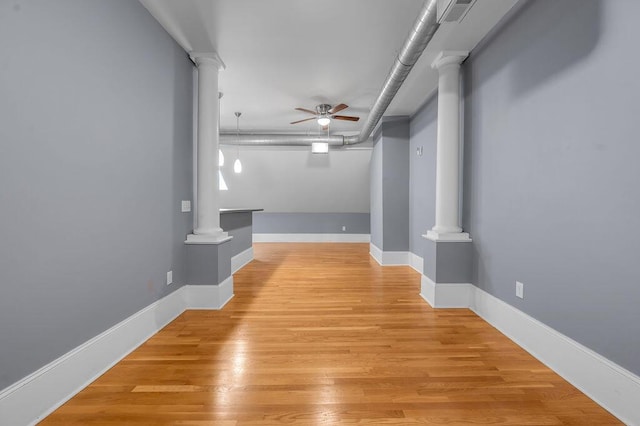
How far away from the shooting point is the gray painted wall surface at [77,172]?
138cm

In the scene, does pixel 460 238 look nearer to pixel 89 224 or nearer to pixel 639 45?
pixel 639 45

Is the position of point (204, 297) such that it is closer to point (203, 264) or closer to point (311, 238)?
point (203, 264)

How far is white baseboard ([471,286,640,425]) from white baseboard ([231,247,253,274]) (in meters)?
3.81

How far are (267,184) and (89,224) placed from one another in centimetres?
594

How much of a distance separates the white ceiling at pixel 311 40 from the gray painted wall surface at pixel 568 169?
2.23 feet

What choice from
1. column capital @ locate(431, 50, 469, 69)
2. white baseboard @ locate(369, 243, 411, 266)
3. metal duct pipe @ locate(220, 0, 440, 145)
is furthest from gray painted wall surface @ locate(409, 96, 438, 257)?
column capital @ locate(431, 50, 469, 69)

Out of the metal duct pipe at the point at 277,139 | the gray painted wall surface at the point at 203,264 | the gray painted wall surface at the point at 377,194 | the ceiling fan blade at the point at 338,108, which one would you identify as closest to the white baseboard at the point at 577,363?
the gray painted wall surface at the point at 203,264

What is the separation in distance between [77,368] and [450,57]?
4091mm

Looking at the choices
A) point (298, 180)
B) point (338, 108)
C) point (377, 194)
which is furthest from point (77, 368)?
point (298, 180)

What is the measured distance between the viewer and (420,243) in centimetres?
472

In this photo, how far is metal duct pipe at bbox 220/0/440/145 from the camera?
2258 millimetres

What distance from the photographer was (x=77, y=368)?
171cm

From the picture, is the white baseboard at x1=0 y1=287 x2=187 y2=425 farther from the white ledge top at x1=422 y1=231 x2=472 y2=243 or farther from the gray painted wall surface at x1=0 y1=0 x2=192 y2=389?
the white ledge top at x1=422 y1=231 x2=472 y2=243

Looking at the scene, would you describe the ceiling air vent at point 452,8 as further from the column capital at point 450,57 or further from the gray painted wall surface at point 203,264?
the gray painted wall surface at point 203,264
